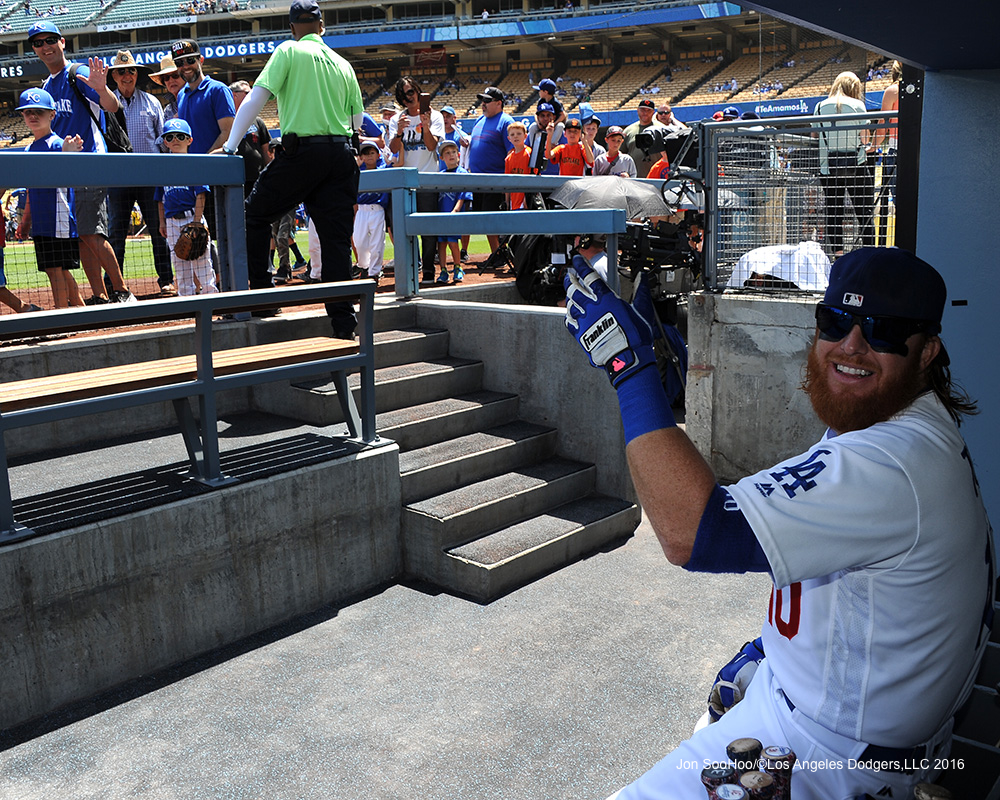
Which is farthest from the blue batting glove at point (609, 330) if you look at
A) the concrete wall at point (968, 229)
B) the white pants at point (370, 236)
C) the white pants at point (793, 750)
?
the white pants at point (370, 236)

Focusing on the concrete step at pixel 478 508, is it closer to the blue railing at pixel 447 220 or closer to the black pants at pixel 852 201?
the blue railing at pixel 447 220

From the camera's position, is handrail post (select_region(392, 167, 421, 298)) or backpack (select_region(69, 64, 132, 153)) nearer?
handrail post (select_region(392, 167, 421, 298))

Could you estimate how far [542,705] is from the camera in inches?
150

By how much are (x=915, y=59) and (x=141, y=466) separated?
13.1ft

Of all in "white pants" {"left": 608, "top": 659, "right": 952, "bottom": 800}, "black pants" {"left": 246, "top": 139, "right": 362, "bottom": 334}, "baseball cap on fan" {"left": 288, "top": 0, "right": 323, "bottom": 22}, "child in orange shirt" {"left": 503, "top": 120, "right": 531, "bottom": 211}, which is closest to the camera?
"white pants" {"left": 608, "top": 659, "right": 952, "bottom": 800}

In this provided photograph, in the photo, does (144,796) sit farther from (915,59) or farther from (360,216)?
(360,216)

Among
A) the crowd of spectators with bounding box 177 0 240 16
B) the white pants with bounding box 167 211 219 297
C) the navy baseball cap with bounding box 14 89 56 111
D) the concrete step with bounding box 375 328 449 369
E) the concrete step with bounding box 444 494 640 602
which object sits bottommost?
the concrete step with bounding box 444 494 640 602

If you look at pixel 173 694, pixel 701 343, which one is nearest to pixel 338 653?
pixel 173 694

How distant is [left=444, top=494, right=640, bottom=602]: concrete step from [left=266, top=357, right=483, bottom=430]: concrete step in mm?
1177

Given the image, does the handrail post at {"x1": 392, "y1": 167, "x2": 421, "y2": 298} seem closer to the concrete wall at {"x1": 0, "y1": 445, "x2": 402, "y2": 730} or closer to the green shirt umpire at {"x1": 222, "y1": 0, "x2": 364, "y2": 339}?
the green shirt umpire at {"x1": 222, "y1": 0, "x2": 364, "y2": 339}

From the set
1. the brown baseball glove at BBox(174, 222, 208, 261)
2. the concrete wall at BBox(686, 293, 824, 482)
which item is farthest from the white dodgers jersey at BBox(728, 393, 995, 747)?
the brown baseball glove at BBox(174, 222, 208, 261)

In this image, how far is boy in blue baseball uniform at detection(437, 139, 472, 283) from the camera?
9539mm

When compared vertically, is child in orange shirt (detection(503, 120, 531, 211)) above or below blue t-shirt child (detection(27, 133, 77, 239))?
above

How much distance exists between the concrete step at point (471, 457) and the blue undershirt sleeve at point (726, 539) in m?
3.68
